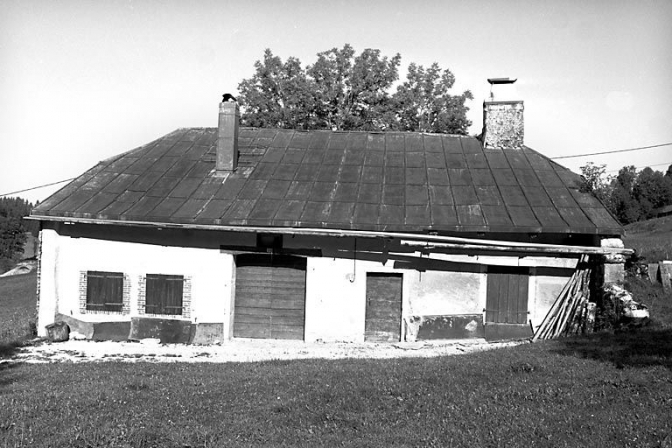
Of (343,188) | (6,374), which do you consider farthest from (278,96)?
(6,374)

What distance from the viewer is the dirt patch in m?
12.9

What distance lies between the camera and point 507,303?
596 inches

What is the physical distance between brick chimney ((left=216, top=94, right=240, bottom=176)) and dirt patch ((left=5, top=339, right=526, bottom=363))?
5.12 m

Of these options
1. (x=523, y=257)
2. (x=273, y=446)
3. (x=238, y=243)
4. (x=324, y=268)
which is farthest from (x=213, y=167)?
(x=273, y=446)

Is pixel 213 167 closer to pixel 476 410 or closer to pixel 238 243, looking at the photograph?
pixel 238 243

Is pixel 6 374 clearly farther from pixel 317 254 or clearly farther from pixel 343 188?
pixel 343 188

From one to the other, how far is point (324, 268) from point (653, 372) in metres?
8.35

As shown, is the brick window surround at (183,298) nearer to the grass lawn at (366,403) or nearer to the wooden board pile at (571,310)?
the grass lawn at (366,403)

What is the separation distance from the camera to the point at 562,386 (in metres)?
8.21

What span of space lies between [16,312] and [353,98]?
18.2m

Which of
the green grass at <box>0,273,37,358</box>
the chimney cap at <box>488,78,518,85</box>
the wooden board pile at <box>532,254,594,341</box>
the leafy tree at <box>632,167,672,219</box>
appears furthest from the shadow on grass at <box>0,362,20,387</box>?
the leafy tree at <box>632,167,672,219</box>

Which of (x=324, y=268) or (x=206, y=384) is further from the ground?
(x=324, y=268)

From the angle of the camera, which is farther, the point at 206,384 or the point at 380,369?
the point at 380,369

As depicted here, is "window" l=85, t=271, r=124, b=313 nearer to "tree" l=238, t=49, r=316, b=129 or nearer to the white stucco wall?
the white stucco wall
